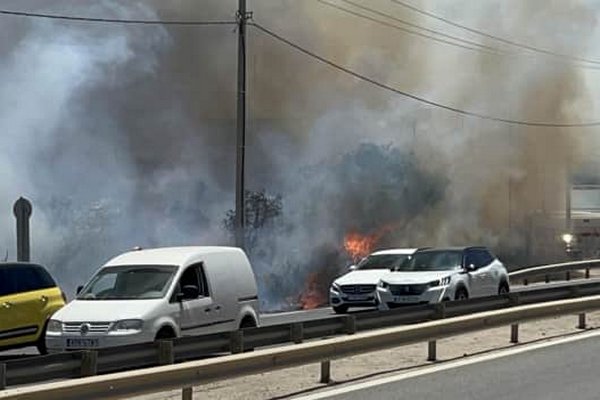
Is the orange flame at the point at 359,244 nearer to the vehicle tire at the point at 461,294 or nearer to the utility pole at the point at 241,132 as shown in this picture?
the utility pole at the point at 241,132

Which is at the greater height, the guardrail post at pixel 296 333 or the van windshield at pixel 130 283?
the van windshield at pixel 130 283

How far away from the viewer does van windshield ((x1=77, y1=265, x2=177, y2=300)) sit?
13.1 m

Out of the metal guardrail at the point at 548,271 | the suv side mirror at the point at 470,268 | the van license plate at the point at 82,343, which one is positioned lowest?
the metal guardrail at the point at 548,271

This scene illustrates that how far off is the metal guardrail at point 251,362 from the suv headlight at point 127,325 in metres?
2.48

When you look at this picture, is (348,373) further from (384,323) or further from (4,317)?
(4,317)

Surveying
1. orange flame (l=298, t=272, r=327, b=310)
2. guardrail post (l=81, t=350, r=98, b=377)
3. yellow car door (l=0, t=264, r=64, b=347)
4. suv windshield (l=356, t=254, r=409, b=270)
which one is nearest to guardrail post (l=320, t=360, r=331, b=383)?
guardrail post (l=81, t=350, r=98, b=377)

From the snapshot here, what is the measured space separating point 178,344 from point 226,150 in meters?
36.4

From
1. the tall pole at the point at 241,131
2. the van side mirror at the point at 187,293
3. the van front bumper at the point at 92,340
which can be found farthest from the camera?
the tall pole at the point at 241,131

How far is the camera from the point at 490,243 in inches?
2189

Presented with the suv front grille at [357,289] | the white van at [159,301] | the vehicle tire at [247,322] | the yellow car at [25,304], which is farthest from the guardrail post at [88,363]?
the suv front grille at [357,289]

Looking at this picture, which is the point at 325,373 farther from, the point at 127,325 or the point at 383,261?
the point at 383,261

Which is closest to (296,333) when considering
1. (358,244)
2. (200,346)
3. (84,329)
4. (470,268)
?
(200,346)

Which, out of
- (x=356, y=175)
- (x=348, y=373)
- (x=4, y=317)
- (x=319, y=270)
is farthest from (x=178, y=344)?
(x=356, y=175)

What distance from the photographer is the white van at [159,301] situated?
1235cm
